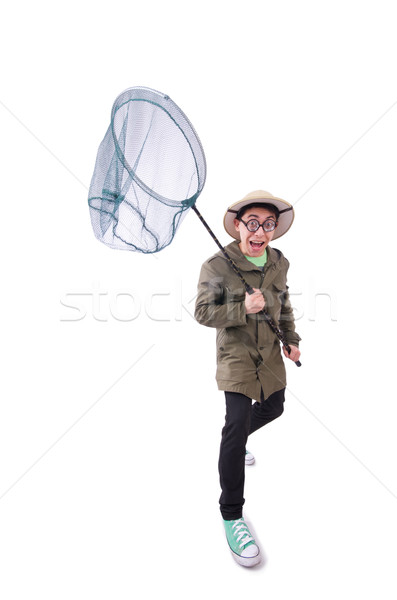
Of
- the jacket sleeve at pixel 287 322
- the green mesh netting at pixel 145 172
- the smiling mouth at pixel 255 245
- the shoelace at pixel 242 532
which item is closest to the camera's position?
the green mesh netting at pixel 145 172

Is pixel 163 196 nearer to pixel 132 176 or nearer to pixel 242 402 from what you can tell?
pixel 132 176

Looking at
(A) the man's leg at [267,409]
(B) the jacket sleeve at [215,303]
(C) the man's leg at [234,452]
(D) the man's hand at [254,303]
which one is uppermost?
(B) the jacket sleeve at [215,303]

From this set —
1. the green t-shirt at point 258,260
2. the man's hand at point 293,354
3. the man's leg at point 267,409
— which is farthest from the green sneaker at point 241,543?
the green t-shirt at point 258,260

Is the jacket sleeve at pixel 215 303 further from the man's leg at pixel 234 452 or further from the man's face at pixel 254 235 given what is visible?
the man's leg at pixel 234 452

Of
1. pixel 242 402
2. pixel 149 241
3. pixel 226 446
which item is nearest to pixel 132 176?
pixel 149 241

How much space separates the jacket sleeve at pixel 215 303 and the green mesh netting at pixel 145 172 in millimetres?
289

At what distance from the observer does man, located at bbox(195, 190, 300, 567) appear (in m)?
2.15

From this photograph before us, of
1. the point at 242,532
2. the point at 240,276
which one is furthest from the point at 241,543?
the point at 240,276

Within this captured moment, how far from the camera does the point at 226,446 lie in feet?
7.13

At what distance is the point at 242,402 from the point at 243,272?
70cm

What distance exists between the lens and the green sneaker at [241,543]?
2049mm

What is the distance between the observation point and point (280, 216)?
7.88 ft

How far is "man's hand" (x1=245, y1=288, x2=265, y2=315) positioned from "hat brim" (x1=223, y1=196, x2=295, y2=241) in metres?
0.42

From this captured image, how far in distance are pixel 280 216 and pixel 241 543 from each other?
1771 mm
